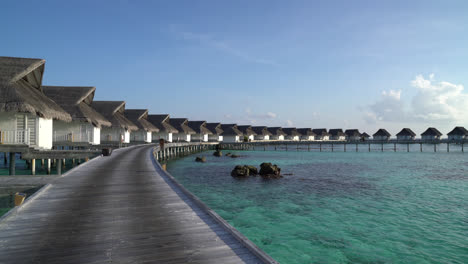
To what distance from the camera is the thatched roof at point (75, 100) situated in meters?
28.6

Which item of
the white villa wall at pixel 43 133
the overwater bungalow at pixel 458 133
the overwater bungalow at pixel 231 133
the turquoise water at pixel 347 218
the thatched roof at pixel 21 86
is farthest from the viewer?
the overwater bungalow at pixel 458 133

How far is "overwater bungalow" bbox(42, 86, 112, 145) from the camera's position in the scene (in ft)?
92.8

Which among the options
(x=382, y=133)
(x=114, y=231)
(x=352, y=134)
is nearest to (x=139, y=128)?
(x=114, y=231)

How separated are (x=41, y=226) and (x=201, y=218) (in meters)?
3.69

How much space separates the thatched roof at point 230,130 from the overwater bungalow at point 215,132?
5.47ft

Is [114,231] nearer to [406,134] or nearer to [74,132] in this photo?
[74,132]

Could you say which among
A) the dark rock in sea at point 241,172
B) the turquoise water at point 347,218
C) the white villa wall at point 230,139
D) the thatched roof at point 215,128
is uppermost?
the thatched roof at point 215,128

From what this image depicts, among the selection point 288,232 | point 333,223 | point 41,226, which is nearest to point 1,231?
point 41,226

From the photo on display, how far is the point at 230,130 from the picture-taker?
280 ft

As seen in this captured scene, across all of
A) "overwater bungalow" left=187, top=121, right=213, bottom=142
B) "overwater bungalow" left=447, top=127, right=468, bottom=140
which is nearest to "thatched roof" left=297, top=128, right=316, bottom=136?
"overwater bungalow" left=447, top=127, right=468, bottom=140

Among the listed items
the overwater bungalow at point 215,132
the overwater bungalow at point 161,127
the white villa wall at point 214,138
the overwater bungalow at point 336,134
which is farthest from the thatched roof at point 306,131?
the overwater bungalow at point 161,127

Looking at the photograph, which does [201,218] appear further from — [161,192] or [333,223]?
[333,223]

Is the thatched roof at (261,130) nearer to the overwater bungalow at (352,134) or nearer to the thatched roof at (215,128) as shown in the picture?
the thatched roof at (215,128)

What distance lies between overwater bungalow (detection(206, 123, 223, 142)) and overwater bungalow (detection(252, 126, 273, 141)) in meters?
18.5
